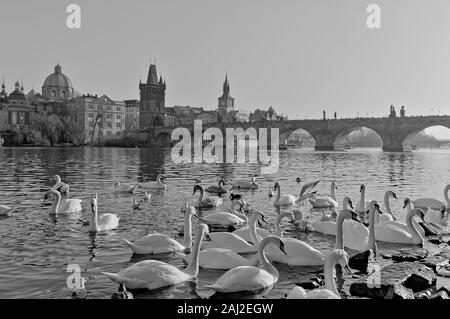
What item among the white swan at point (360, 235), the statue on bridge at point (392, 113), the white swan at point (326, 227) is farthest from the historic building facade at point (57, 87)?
the white swan at point (360, 235)

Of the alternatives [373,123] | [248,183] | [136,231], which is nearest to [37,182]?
[248,183]

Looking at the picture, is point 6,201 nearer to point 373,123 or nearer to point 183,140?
point 373,123

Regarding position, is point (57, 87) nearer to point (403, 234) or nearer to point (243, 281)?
point (403, 234)

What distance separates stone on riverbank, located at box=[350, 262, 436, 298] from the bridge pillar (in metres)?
103

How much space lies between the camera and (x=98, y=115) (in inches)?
6127

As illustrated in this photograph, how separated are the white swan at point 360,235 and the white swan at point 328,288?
3.17 meters

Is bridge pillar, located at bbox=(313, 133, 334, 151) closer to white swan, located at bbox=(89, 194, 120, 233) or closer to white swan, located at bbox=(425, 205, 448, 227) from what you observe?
white swan, located at bbox=(425, 205, 448, 227)

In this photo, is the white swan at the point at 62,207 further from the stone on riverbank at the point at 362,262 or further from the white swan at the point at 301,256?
the stone on riverbank at the point at 362,262

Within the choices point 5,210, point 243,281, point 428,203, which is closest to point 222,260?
point 243,281

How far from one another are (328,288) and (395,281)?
154 centimetres

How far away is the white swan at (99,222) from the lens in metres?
12.4
